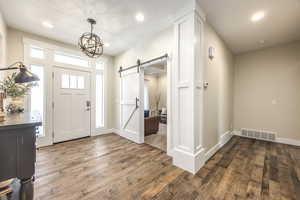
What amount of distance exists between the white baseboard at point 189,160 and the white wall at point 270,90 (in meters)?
2.96

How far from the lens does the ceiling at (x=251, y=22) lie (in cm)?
206

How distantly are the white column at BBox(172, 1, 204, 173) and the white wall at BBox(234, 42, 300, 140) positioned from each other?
2.88 metres

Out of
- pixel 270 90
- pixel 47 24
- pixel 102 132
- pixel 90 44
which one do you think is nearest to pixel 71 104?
pixel 102 132

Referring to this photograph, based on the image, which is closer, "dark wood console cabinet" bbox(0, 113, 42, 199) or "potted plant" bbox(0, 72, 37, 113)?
"dark wood console cabinet" bbox(0, 113, 42, 199)

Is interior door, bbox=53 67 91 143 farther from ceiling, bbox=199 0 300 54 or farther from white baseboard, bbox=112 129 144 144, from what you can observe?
ceiling, bbox=199 0 300 54

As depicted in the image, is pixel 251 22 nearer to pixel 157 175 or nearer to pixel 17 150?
pixel 157 175

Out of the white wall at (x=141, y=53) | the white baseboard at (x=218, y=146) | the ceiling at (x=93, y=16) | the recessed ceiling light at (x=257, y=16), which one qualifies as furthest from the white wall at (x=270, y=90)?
the ceiling at (x=93, y=16)

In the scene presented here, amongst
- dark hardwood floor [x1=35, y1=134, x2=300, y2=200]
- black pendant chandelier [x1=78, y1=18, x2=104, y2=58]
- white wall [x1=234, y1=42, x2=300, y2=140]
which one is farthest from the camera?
white wall [x1=234, y1=42, x2=300, y2=140]

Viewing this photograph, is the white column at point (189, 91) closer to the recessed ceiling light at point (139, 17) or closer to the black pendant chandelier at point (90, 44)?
the recessed ceiling light at point (139, 17)

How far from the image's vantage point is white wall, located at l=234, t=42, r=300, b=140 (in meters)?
3.36

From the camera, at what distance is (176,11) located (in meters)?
2.25

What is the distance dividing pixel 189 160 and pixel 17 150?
2.18m

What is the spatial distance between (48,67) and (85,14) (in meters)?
1.96

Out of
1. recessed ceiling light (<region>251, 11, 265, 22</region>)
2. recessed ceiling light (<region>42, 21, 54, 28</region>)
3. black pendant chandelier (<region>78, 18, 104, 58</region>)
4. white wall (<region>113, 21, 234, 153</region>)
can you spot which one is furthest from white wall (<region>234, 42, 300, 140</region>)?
recessed ceiling light (<region>42, 21, 54, 28</region>)
